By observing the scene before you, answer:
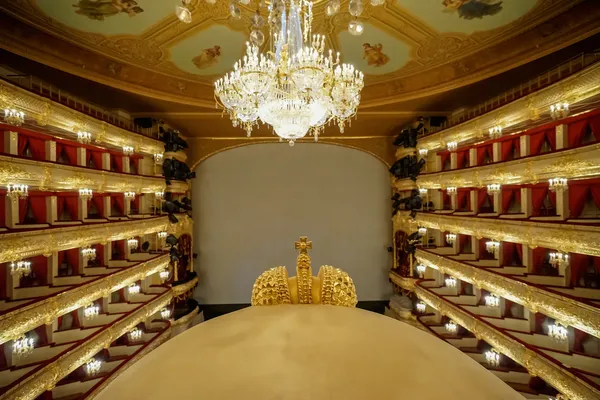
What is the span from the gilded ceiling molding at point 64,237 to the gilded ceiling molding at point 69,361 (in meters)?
2.30

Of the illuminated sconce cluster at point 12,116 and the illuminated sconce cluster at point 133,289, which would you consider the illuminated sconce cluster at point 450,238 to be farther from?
the illuminated sconce cluster at point 12,116

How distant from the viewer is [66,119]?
7.68 meters

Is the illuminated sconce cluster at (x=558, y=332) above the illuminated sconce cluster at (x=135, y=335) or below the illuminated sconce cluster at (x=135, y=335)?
above

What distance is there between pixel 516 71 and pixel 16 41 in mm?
12913

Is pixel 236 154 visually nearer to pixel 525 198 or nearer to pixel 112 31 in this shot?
pixel 112 31

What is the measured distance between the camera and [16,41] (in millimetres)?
7152

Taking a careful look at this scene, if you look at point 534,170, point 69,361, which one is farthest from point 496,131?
point 69,361

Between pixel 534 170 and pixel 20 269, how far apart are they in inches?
482

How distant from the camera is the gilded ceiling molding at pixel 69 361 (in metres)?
5.72

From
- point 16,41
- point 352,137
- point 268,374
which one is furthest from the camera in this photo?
point 352,137

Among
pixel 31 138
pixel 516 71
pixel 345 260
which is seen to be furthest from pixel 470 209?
pixel 31 138

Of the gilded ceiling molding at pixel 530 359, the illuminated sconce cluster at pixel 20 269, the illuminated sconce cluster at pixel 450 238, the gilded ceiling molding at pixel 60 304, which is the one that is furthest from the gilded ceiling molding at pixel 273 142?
the illuminated sconce cluster at pixel 20 269

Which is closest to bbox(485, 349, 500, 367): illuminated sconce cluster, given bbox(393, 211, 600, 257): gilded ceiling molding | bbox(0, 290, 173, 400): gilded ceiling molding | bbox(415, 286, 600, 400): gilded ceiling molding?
bbox(415, 286, 600, 400): gilded ceiling molding

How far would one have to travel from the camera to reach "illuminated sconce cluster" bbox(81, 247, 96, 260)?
30.7ft
